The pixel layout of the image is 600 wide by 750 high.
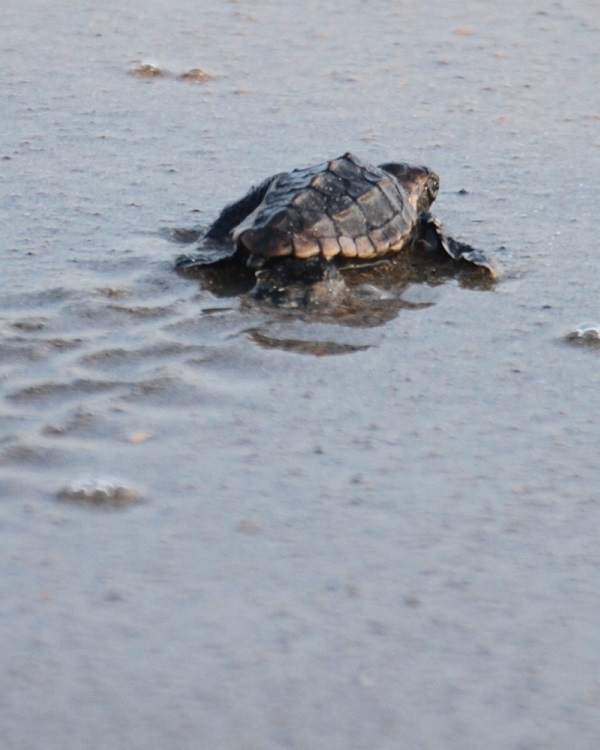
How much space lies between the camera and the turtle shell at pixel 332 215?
493 centimetres

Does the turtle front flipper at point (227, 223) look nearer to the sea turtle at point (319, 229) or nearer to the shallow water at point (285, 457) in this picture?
the sea turtle at point (319, 229)

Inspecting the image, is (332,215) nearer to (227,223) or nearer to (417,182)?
(227,223)

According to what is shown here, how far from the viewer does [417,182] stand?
5.58 meters

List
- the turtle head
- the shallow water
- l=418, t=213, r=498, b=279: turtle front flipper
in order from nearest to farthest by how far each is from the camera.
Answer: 1. the shallow water
2. l=418, t=213, r=498, b=279: turtle front flipper
3. the turtle head

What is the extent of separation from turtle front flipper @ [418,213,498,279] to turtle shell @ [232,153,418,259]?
51 mm

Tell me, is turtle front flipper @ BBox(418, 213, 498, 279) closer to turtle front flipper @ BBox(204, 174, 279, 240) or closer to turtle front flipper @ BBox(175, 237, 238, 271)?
turtle front flipper @ BBox(204, 174, 279, 240)

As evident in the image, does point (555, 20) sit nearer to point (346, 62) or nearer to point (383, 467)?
point (346, 62)

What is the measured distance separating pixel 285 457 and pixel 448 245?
1828 mm

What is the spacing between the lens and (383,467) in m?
3.63

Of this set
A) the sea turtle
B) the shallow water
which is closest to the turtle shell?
the sea turtle

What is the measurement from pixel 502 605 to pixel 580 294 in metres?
2.10

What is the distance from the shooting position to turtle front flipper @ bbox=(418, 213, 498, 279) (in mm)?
5059

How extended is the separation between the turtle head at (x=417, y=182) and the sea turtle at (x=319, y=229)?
17mm

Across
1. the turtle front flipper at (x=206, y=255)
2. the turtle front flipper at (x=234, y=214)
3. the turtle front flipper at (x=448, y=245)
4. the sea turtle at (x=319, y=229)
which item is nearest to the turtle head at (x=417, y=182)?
the sea turtle at (x=319, y=229)
